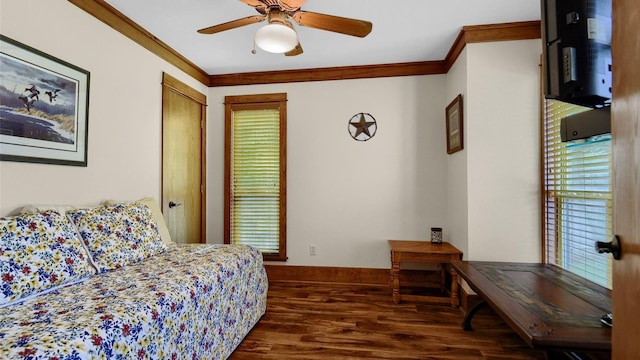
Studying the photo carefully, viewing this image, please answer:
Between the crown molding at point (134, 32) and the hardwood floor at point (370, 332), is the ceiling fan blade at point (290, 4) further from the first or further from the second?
the hardwood floor at point (370, 332)

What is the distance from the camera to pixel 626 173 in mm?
778

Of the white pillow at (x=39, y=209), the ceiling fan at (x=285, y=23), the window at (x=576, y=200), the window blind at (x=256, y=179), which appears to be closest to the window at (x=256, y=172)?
the window blind at (x=256, y=179)

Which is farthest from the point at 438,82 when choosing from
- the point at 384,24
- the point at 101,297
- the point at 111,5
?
the point at 101,297

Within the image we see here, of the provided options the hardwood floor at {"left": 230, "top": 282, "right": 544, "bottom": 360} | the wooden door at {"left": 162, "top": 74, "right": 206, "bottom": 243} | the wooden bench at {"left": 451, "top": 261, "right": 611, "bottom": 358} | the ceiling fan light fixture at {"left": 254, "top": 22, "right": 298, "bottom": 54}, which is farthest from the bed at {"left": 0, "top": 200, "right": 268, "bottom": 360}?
the wooden bench at {"left": 451, "top": 261, "right": 611, "bottom": 358}

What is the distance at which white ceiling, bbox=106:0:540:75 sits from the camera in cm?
231

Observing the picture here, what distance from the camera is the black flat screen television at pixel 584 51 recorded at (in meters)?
1.13

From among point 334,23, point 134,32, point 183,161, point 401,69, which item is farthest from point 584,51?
point 183,161

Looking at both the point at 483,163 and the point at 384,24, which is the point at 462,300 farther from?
the point at 384,24

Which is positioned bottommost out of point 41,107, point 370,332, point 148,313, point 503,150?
point 370,332

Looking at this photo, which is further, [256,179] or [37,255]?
[256,179]

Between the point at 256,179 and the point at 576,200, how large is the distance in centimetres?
299

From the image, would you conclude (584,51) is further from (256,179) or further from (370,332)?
(256,179)

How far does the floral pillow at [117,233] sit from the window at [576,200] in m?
2.72

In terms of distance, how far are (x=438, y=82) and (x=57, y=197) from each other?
11.4ft
